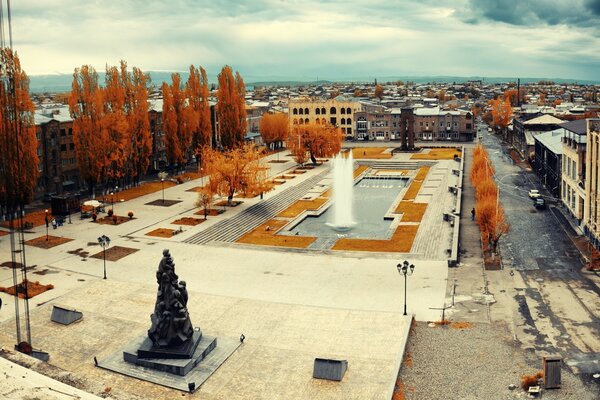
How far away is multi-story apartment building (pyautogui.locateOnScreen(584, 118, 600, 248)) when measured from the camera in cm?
3881

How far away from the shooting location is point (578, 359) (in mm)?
22688

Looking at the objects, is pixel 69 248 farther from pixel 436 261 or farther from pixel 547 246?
pixel 547 246

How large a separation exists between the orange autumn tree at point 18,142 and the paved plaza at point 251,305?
12.1 feet

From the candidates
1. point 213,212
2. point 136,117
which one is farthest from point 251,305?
point 136,117

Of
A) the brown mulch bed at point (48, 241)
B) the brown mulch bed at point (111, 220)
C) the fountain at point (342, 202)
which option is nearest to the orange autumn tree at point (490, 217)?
the fountain at point (342, 202)

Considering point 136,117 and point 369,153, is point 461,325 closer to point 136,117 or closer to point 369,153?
point 136,117

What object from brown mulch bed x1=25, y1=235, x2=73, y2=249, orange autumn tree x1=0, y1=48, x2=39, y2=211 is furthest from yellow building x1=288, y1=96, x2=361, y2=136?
brown mulch bed x1=25, y1=235, x2=73, y2=249

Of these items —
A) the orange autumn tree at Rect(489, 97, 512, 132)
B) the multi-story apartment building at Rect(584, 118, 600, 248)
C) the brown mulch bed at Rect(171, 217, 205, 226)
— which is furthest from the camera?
the orange autumn tree at Rect(489, 97, 512, 132)

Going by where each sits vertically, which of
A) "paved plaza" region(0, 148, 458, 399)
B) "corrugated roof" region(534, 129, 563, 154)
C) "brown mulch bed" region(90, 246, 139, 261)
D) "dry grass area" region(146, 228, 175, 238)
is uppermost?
"corrugated roof" region(534, 129, 563, 154)

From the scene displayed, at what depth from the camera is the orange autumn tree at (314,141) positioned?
7875cm

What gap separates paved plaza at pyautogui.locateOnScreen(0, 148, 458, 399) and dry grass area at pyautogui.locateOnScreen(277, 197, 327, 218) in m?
8.75

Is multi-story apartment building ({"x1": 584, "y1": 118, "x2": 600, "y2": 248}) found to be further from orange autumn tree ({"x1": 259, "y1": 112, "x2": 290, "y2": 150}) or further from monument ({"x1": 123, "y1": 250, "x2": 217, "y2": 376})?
orange autumn tree ({"x1": 259, "y1": 112, "x2": 290, "y2": 150})

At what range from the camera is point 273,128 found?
9181 centimetres

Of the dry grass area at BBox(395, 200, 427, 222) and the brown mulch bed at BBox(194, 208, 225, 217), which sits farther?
the brown mulch bed at BBox(194, 208, 225, 217)
